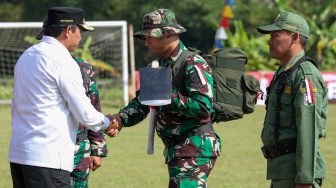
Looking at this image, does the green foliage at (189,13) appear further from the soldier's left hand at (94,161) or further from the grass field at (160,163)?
the soldier's left hand at (94,161)

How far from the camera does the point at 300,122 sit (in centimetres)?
548

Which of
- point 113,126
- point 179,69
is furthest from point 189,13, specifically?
point 179,69

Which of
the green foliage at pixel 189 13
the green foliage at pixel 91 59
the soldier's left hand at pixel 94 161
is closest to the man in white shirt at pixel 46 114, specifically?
the soldier's left hand at pixel 94 161

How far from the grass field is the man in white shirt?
4872 mm

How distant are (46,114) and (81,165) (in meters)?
1.61

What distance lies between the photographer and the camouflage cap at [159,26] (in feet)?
20.3

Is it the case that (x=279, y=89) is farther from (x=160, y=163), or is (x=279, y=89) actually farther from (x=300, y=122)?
(x=160, y=163)

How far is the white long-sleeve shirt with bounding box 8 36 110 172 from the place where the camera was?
17.5 feet

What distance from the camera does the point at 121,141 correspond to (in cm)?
1521

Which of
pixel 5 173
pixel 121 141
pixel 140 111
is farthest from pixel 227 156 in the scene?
pixel 140 111

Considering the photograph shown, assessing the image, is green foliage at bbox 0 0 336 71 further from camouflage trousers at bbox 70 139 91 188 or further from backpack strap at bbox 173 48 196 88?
backpack strap at bbox 173 48 196 88

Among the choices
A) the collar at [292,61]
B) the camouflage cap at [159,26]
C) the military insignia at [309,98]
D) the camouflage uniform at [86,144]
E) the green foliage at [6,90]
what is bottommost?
the green foliage at [6,90]

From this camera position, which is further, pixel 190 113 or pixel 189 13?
pixel 189 13

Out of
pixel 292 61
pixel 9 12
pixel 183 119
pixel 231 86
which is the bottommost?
pixel 9 12
